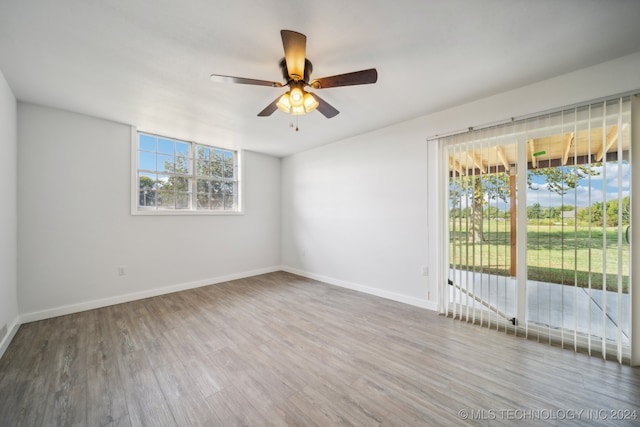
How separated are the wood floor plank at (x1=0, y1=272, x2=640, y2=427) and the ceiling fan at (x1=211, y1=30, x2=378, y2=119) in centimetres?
222

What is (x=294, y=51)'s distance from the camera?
1567 mm

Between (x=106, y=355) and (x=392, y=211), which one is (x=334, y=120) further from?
(x=106, y=355)

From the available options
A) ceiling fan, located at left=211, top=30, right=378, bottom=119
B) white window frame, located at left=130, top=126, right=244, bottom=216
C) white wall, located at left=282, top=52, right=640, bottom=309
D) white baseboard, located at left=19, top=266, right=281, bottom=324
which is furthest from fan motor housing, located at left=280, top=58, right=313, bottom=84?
white baseboard, located at left=19, top=266, right=281, bottom=324

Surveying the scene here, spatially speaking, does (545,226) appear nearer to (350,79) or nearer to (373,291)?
(373,291)

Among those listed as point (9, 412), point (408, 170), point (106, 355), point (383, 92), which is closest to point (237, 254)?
point (106, 355)

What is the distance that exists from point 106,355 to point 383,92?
368cm

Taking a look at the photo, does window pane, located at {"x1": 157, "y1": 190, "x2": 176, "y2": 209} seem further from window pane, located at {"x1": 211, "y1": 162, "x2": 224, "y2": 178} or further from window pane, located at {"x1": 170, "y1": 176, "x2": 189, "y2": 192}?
window pane, located at {"x1": 211, "y1": 162, "x2": 224, "y2": 178}

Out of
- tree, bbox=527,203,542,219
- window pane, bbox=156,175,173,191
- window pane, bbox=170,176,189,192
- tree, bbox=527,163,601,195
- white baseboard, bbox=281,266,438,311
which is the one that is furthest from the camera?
window pane, bbox=170,176,189,192

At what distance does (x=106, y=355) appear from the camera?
6.79ft

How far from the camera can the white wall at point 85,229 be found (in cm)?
273

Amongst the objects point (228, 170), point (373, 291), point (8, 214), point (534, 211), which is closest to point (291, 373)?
Answer: point (373, 291)

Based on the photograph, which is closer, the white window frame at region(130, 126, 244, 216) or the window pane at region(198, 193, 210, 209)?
the white window frame at region(130, 126, 244, 216)

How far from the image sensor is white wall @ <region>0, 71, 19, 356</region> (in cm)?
219

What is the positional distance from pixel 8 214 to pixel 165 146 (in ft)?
6.39
